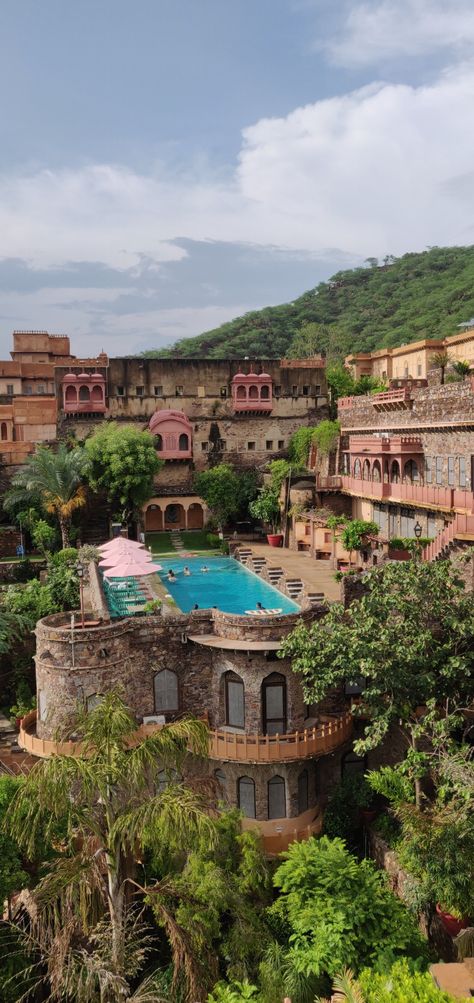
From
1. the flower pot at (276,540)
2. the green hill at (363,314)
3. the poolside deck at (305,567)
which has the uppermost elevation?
the green hill at (363,314)

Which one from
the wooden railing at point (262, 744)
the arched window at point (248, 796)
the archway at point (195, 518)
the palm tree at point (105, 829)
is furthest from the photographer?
the archway at point (195, 518)

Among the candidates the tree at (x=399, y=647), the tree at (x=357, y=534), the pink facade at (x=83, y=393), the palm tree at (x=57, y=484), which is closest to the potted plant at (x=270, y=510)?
the tree at (x=357, y=534)

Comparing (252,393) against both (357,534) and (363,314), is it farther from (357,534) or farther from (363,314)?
(363,314)

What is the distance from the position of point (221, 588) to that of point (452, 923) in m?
14.7

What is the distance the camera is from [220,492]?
41906mm

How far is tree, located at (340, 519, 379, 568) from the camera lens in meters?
29.2

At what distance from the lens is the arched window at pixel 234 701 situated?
2003 cm

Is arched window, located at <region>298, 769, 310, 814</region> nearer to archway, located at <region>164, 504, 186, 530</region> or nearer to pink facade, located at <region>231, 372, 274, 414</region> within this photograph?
archway, located at <region>164, 504, 186, 530</region>

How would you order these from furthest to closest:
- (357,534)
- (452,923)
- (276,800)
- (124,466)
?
(124,466) < (357,534) < (276,800) < (452,923)

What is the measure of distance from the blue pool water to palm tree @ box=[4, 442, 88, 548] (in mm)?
5727

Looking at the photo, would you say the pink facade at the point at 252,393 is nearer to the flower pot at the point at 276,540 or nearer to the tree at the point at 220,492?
the tree at the point at 220,492

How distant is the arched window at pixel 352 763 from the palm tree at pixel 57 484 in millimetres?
19647

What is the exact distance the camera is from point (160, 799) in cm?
1177

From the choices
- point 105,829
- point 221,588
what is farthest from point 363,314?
point 105,829
